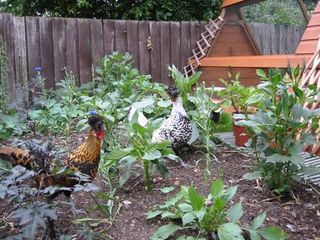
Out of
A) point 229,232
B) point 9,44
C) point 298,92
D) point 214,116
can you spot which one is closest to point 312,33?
point 214,116

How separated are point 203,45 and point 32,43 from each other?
8.93 feet

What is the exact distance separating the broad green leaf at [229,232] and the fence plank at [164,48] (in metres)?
4.92

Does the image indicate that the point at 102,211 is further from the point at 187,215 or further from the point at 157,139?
the point at 157,139

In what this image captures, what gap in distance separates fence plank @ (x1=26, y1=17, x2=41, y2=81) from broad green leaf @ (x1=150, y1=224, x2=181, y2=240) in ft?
13.4

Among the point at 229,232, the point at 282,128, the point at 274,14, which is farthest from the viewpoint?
the point at 274,14

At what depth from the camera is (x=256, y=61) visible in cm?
508

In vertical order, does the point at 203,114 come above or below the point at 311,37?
below

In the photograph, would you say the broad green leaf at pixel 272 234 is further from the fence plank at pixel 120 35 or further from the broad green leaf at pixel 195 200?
the fence plank at pixel 120 35

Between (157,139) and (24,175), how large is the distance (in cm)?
129

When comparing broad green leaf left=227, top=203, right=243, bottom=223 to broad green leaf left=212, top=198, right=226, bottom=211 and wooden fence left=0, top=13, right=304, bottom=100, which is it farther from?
wooden fence left=0, top=13, right=304, bottom=100

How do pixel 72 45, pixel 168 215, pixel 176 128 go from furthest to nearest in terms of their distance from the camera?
pixel 72 45 < pixel 176 128 < pixel 168 215

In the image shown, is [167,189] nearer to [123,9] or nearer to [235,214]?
[235,214]

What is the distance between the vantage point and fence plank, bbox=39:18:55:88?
550cm

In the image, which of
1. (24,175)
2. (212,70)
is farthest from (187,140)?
(212,70)
